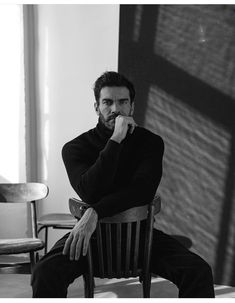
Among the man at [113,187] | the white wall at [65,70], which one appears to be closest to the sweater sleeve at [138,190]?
the man at [113,187]

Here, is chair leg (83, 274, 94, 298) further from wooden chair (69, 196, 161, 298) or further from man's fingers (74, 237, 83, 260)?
man's fingers (74, 237, 83, 260)

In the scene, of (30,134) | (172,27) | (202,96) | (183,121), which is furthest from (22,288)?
(172,27)

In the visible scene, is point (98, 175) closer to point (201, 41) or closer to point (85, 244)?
point (85, 244)

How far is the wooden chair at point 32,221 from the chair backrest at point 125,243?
38.1 inches

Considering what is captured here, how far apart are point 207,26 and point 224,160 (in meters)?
1.02

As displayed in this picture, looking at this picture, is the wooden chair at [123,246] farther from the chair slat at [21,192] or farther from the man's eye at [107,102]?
the chair slat at [21,192]

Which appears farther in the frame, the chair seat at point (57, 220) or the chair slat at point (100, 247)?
the chair seat at point (57, 220)

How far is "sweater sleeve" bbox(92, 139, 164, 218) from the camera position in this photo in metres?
2.01

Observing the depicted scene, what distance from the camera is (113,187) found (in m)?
2.31

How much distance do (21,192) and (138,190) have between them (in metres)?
1.58

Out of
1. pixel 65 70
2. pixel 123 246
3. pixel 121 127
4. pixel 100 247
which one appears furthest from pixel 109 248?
pixel 65 70

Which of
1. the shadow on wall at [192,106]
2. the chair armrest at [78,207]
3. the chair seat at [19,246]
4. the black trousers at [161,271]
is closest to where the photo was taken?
the black trousers at [161,271]

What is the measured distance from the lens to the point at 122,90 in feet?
7.93

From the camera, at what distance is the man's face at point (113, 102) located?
2.41 metres
